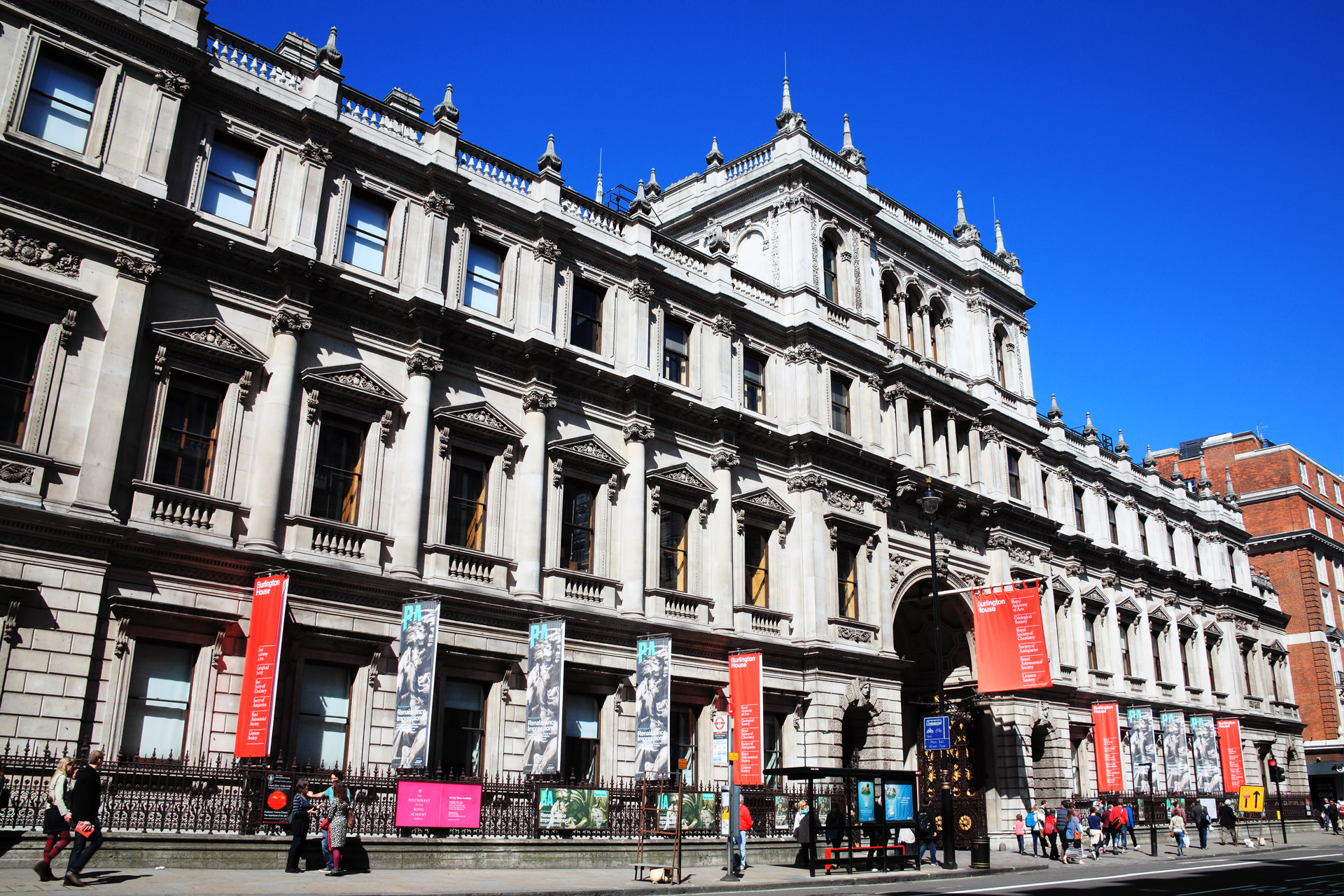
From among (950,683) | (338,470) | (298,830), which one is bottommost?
(298,830)

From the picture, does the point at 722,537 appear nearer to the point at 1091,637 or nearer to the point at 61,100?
the point at 61,100

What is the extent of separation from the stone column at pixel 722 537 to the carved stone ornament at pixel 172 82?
54.8 ft

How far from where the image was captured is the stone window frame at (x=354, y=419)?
22.4 m

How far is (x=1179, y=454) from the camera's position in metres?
83.1

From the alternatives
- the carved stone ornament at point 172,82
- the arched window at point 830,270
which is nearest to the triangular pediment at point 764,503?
the arched window at point 830,270

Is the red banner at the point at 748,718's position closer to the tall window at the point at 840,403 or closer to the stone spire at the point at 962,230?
the tall window at the point at 840,403

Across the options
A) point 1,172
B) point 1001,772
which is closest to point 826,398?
point 1001,772

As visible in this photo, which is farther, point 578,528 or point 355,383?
point 578,528

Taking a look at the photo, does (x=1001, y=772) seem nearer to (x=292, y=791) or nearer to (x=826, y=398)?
(x=826, y=398)

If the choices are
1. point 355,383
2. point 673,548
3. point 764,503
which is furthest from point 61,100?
point 764,503

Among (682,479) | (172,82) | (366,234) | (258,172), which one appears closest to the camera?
(172,82)

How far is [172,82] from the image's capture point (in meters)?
21.7

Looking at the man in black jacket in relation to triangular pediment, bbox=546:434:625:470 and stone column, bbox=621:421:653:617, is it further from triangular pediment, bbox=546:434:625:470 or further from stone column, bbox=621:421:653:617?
stone column, bbox=621:421:653:617

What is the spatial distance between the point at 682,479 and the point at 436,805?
12.4 meters
